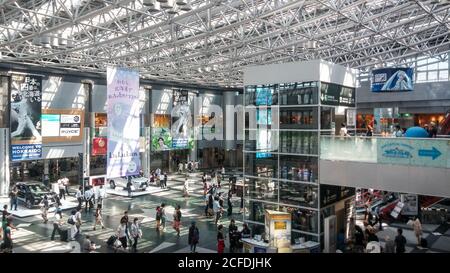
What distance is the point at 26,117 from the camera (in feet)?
90.6

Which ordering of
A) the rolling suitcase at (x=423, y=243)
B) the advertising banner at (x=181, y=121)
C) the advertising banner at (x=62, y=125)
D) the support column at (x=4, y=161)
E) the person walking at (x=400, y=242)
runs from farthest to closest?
the advertising banner at (x=181, y=121) < the advertising banner at (x=62, y=125) < the support column at (x=4, y=161) < the rolling suitcase at (x=423, y=243) < the person walking at (x=400, y=242)

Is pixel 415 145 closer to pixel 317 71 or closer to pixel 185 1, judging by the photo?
pixel 317 71

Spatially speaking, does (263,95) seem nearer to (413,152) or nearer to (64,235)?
(413,152)

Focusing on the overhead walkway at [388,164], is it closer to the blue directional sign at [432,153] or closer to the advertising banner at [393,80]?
the blue directional sign at [432,153]

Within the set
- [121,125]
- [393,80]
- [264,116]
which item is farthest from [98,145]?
[393,80]

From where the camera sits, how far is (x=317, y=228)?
1498 centimetres

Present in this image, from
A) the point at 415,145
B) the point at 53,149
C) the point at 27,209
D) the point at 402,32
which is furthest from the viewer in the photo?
the point at 53,149

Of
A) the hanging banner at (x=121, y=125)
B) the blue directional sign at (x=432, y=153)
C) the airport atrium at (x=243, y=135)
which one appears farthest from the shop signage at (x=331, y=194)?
the hanging banner at (x=121, y=125)

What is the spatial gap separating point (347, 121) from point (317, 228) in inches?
188

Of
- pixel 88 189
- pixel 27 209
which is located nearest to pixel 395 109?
pixel 88 189

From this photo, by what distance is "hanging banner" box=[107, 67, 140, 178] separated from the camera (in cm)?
1424

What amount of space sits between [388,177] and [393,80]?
1381 cm

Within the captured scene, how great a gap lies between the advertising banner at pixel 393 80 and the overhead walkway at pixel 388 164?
506 inches

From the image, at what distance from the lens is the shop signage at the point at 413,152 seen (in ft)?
41.4
